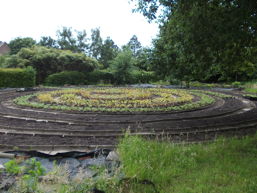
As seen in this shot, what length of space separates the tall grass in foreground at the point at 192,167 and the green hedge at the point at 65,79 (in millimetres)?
21719

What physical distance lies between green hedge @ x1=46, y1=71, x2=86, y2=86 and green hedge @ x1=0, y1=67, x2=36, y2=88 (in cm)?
262

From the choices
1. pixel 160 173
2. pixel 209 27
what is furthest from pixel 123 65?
pixel 160 173

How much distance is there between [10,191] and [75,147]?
2.89 metres

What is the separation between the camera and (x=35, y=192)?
2.79 m

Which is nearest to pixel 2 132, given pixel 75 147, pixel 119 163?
pixel 75 147

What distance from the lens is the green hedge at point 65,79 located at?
24.9m

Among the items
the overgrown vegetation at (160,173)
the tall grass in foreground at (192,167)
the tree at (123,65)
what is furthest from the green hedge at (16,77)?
the tall grass in foreground at (192,167)

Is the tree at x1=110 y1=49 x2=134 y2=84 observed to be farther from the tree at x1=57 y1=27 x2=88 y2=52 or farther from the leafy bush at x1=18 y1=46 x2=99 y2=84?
the tree at x1=57 y1=27 x2=88 y2=52

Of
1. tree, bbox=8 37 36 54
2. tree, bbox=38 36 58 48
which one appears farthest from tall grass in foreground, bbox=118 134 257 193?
tree, bbox=38 36 58 48

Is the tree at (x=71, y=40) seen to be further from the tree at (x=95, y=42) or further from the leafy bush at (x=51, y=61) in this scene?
the leafy bush at (x=51, y=61)

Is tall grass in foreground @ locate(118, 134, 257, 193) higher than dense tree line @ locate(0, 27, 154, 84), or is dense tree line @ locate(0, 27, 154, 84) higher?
dense tree line @ locate(0, 27, 154, 84)

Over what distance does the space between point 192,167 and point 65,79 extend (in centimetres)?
2299

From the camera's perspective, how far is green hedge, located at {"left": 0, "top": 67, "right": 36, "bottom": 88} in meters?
20.8

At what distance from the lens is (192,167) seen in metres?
4.18
